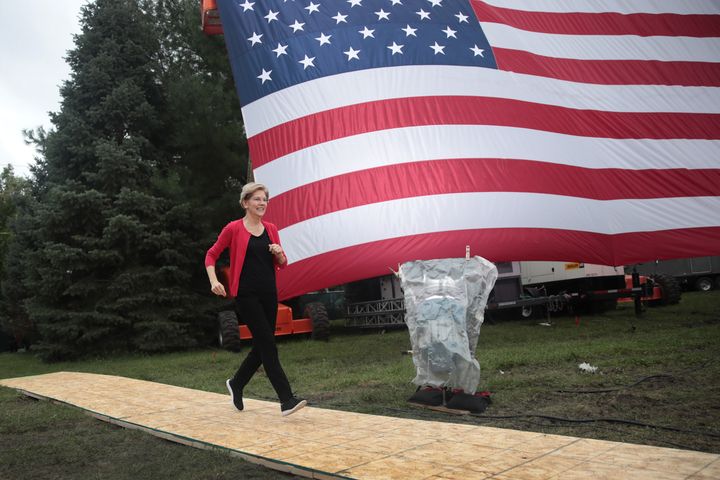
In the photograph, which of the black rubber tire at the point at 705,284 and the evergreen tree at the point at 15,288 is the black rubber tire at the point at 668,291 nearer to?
the black rubber tire at the point at 705,284

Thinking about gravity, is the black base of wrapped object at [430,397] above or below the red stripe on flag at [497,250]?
below

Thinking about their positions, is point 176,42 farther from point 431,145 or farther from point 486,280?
point 486,280

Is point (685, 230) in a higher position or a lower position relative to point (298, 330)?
→ higher

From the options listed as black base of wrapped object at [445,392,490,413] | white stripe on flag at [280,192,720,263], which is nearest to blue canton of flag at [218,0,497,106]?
white stripe on flag at [280,192,720,263]

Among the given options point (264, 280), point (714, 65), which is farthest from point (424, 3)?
point (264, 280)

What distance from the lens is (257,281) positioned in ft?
15.5

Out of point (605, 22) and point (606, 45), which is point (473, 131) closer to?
point (606, 45)

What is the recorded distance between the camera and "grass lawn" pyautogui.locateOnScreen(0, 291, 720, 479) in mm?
3947

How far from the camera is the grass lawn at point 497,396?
13.0ft

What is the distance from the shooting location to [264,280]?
4.77 metres

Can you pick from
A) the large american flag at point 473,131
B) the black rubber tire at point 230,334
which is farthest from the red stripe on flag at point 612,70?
the black rubber tire at point 230,334

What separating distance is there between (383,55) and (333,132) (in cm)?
140

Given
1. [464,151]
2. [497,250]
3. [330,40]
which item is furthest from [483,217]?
[330,40]

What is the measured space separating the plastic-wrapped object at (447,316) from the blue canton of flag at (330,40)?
13.5 ft
